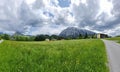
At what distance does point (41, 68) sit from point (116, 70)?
199 inches

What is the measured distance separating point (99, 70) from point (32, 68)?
13.5 feet

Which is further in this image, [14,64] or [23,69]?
[14,64]

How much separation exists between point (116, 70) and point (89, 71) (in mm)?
2544

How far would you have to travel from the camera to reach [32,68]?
13508 mm

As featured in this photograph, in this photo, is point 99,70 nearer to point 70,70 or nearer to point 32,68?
point 70,70

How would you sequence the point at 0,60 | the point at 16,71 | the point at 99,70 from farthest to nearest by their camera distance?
the point at 0,60 → the point at 99,70 → the point at 16,71

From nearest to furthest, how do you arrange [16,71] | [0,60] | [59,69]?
[16,71] < [59,69] < [0,60]

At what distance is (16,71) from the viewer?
12562 mm

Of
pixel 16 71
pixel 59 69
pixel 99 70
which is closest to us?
pixel 16 71

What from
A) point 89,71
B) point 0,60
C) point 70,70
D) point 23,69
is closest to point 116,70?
point 89,71

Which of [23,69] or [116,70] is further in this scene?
[116,70]

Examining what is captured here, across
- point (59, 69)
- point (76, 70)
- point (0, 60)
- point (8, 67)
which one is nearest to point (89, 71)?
point (76, 70)

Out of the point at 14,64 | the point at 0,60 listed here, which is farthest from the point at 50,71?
the point at 0,60

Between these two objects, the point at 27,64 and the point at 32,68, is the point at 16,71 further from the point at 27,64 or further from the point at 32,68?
the point at 27,64
